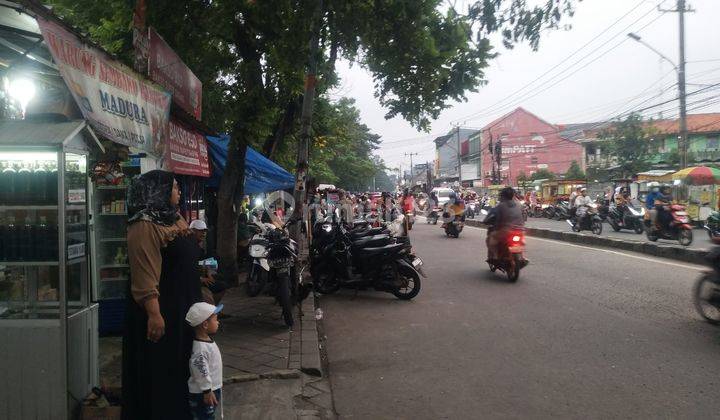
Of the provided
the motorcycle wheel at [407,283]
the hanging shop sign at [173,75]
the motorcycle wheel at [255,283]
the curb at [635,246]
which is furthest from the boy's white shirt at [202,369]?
the curb at [635,246]

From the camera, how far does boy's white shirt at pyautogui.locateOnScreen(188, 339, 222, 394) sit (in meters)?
2.93

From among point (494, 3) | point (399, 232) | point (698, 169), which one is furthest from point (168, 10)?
point (698, 169)

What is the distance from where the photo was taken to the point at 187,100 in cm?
591

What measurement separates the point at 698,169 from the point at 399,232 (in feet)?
54.1

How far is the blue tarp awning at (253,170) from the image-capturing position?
→ 31.9 ft

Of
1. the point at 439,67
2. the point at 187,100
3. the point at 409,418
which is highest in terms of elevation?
the point at 439,67

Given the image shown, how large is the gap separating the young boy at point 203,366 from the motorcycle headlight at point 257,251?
3.80 metres

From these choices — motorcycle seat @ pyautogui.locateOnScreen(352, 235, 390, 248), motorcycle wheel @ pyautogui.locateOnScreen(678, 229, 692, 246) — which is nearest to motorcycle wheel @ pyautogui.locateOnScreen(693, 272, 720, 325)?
motorcycle seat @ pyautogui.locateOnScreen(352, 235, 390, 248)

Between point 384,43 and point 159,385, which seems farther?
point 384,43

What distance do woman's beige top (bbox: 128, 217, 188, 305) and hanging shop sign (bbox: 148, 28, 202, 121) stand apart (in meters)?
2.42

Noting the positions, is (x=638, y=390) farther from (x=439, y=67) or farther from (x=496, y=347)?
(x=439, y=67)

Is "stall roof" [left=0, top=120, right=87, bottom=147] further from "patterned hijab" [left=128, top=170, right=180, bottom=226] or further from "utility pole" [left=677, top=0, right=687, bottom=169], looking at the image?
"utility pole" [left=677, top=0, right=687, bottom=169]

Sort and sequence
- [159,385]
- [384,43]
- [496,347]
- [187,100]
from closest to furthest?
1. [159,385]
2. [496,347]
3. [187,100]
4. [384,43]

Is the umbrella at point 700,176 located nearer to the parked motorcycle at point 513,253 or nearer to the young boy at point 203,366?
the parked motorcycle at point 513,253
